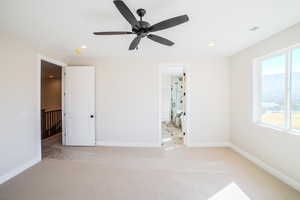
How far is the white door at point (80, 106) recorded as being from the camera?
3930mm

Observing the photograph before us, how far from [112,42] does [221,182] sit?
10.9 feet

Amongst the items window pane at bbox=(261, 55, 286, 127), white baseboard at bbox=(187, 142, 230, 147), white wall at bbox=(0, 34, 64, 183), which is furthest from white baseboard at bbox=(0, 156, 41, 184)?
window pane at bbox=(261, 55, 286, 127)

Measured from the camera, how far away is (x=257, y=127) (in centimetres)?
292

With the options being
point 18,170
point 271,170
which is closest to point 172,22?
point 271,170

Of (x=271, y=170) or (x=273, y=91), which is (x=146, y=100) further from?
(x=271, y=170)

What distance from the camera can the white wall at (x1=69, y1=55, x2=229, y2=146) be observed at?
3945 mm

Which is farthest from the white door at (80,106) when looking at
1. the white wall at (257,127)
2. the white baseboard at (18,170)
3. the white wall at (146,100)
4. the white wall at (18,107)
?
the white wall at (257,127)

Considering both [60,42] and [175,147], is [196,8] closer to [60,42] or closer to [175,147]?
[60,42]

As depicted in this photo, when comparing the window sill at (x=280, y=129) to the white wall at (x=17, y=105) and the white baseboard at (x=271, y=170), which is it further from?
the white wall at (x=17, y=105)

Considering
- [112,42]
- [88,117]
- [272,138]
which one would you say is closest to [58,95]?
[88,117]

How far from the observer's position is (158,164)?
2910 mm

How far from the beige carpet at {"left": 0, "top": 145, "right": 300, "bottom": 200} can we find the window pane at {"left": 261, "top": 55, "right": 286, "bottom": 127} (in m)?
1.04

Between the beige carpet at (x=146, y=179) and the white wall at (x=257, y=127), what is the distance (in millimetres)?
317

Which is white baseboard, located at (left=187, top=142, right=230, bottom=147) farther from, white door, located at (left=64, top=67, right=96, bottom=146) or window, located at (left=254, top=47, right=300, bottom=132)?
white door, located at (left=64, top=67, right=96, bottom=146)
